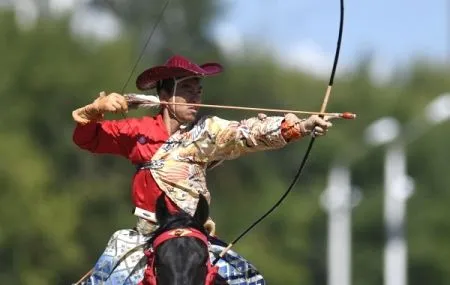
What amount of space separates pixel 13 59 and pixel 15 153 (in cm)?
633

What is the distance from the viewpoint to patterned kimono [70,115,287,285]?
12.3 m

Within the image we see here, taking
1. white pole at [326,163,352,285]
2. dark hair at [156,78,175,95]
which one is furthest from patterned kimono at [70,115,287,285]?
white pole at [326,163,352,285]

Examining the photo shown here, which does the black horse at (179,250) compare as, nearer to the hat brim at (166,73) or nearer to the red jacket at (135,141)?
the red jacket at (135,141)

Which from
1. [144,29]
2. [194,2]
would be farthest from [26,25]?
[194,2]

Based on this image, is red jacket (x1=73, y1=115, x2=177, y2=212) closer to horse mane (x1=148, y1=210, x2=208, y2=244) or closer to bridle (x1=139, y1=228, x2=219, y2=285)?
horse mane (x1=148, y1=210, x2=208, y2=244)

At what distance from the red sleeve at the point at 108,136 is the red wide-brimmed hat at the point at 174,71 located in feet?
1.03

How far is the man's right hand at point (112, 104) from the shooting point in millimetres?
12297

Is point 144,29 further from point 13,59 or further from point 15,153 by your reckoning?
point 15,153

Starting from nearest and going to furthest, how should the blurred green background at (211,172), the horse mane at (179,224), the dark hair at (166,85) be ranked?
the horse mane at (179,224) < the dark hair at (166,85) < the blurred green background at (211,172)

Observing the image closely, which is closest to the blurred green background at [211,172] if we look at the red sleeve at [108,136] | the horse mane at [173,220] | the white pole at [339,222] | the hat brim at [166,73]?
the white pole at [339,222]

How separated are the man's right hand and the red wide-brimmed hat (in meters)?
0.41

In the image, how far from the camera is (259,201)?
5753cm

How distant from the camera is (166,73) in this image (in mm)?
12625

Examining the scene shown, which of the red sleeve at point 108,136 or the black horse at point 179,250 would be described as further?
the red sleeve at point 108,136
